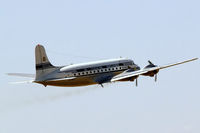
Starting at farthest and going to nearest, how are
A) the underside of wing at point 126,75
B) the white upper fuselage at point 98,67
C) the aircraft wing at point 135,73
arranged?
the aircraft wing at point 135,73
the underside of wing at point 126,75
the white upper fuselage at point 98,67

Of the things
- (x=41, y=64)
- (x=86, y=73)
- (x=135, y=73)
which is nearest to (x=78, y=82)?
(x=86, y=73)

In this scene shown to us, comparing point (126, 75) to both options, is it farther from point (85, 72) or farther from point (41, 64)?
point (41, 64)

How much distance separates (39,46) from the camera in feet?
314

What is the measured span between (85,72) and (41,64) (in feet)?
18.4

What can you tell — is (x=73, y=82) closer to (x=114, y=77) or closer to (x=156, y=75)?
(x=114, y=77)

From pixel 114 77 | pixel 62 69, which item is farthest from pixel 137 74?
pixel 62 69

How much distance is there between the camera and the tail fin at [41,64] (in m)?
95.2

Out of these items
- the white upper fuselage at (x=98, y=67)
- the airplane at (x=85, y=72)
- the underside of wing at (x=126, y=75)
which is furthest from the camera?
the underside of wing at (x=126, y=75)

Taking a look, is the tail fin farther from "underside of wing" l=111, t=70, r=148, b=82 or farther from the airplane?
"underside of wing" l=111, t=70, r=148, b=82

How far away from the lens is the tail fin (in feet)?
313

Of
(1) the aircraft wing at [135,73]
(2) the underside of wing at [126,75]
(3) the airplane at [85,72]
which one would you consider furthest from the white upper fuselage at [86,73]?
(1) the aircraft wing at [135,73]

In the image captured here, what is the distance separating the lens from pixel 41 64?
3762 inches

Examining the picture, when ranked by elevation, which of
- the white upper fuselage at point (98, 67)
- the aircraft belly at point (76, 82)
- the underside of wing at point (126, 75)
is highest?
the white upper fuselage at point (98, 67)

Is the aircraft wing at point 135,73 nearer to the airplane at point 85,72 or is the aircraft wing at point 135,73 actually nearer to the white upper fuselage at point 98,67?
the airplane at point 85,72
